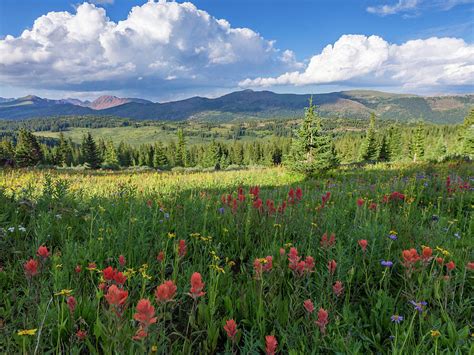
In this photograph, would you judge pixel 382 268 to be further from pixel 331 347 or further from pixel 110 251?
pixel 110 251

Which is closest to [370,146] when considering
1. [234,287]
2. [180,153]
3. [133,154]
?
[180,153]

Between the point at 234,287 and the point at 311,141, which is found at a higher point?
the point at 234,287

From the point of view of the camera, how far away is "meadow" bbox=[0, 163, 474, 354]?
6.07ft

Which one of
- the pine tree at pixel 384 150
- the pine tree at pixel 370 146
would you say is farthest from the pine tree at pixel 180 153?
the pine tree at pixel 384 150

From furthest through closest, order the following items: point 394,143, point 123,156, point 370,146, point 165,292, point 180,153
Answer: point 123,156 < point 180,153 < point 394,143 < point 370,146 < point 165,292

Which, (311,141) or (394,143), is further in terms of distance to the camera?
(394,143)

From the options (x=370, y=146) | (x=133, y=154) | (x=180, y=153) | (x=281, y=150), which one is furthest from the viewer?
(x=281, y=150)

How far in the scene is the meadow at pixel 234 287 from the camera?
185 centimetres

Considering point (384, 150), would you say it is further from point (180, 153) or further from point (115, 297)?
point (115, 297)

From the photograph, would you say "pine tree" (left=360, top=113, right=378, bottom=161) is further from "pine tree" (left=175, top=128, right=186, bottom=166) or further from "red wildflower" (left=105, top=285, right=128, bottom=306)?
"red wildflower" (left=105, top=285, right=128, bottom=306)

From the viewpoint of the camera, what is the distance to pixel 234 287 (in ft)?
8.87

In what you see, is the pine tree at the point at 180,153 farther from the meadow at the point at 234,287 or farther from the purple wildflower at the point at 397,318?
the purple wildflower at the point at 397,318

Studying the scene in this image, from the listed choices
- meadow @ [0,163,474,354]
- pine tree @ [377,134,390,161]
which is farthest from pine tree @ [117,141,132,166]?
meadow @ [0,163,474,354]

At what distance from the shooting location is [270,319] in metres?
2.29
